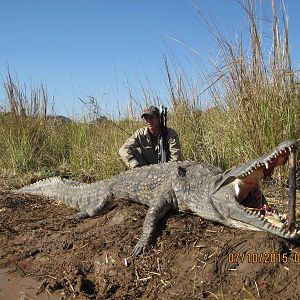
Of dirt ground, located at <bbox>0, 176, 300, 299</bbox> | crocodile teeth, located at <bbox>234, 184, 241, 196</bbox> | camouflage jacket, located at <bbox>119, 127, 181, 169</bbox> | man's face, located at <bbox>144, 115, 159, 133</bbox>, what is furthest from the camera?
camouflage jacket, located at <bbox>119, 127, 181, 169</bbox>

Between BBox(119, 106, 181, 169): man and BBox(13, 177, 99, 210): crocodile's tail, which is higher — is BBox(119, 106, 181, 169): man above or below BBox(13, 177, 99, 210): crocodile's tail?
above

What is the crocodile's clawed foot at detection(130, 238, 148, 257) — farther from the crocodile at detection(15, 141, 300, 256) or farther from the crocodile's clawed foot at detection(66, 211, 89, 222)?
the crocodile's clawed foot at detection(66, 211, 89, 222)

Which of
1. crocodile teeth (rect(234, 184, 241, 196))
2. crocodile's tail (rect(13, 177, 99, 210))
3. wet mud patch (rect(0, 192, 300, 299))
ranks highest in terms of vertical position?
crocodile's tail (rect(13, 177, 99, 210))

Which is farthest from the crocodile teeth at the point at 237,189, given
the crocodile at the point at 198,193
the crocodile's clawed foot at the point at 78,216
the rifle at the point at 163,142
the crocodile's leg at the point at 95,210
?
the rifle at the point at 163,142

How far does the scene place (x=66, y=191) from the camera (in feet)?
19.3

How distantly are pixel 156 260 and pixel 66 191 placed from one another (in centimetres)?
268

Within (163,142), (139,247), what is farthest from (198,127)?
(139,247)

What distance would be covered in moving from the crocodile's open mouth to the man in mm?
2620

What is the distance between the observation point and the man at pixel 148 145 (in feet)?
20.6

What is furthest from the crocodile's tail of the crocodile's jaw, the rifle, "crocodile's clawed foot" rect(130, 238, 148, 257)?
the crocodile's jaw

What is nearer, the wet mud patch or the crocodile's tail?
the wet mud patch

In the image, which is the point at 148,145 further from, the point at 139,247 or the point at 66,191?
the point at 139,247

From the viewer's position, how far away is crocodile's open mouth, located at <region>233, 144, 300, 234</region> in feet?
10.2

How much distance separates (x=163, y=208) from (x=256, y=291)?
56.2 inches
